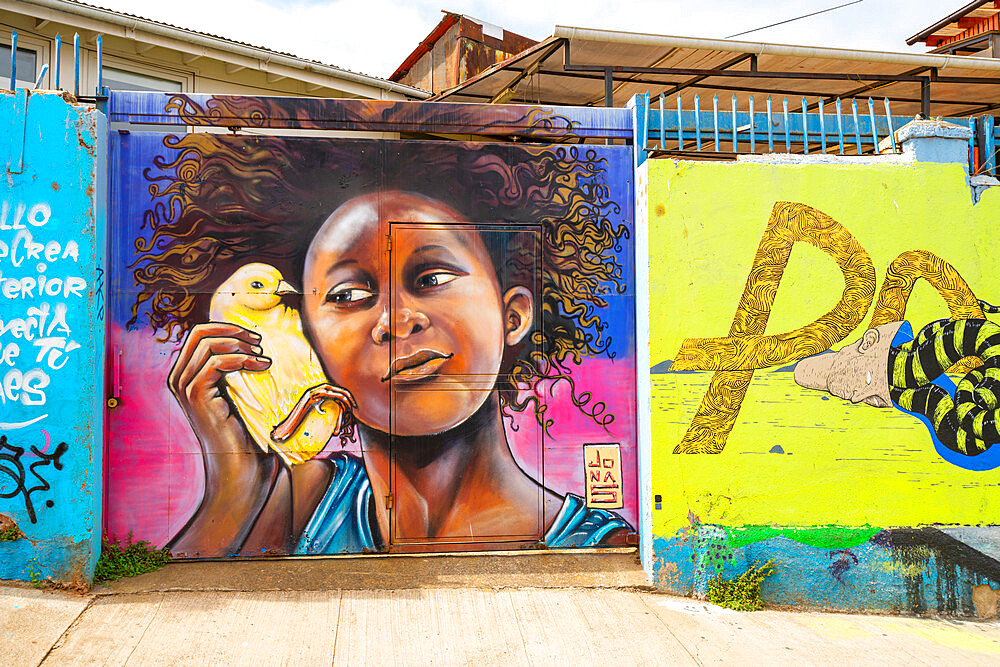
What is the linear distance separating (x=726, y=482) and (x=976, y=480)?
1729 mm

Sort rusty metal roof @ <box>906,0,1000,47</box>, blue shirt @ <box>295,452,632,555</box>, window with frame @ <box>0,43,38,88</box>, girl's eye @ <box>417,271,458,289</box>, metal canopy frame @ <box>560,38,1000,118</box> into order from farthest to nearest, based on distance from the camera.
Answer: rusty metal roof @ <box>906,0,1000,47</box>
window with frame @ <box>0,43,38,88</box>
metal canopy frame @ <box>560,38,1000,118</box>
girl's eye @ <box>417,271,458,289</box>
blue shirt @ <box>295,452,632,555</box>

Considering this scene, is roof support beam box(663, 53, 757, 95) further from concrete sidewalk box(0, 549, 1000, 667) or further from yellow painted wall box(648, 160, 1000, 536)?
concrete sidewalk box(0, 549, 1000, 667)

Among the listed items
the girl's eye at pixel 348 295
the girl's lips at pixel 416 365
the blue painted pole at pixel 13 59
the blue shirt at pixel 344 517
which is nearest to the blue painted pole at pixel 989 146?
the girl's lips at pixel 416 365

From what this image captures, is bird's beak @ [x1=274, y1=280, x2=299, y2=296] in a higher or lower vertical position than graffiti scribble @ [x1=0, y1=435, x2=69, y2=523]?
higher

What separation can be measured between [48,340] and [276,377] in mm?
1368

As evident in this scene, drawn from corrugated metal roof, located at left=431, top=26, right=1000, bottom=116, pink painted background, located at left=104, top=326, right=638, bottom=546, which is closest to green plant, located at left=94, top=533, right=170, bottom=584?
pink painted background, located at left=104, top=326, right=638, bottom=546

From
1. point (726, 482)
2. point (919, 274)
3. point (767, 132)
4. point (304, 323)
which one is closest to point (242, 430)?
point (304, 323)

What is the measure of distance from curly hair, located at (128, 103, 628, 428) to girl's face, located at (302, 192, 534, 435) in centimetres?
11

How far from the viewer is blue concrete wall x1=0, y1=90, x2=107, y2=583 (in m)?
4.35

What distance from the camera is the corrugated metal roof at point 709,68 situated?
19.7 feet

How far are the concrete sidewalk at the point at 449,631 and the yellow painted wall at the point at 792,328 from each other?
0.67 m

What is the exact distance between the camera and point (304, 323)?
4832mm

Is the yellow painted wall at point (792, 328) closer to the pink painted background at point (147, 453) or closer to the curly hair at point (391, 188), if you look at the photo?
the curly hair at point (391, 188)

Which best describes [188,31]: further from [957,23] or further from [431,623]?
[957,23]
